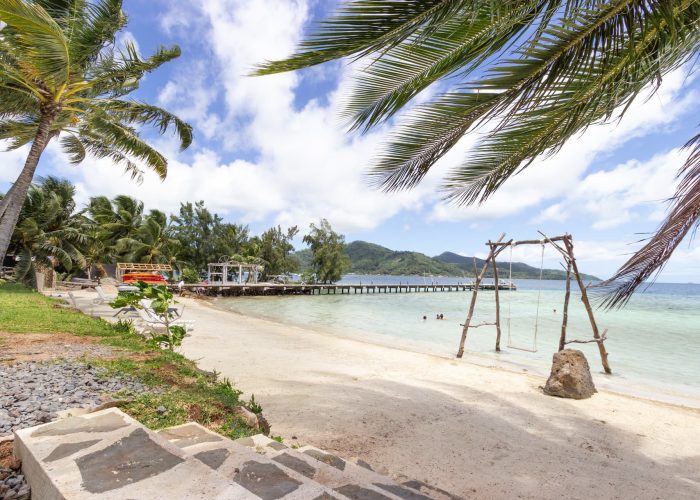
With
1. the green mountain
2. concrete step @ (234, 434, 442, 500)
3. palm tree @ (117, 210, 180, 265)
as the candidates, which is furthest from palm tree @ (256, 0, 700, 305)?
the green mountain

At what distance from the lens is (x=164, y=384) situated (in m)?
4.23

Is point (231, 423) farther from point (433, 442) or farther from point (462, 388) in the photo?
point (462, 388)

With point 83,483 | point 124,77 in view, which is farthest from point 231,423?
point 124,77

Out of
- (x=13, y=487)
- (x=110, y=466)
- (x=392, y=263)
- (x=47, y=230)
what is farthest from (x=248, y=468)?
(x=392, y=263)

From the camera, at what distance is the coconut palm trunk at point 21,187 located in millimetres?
6152

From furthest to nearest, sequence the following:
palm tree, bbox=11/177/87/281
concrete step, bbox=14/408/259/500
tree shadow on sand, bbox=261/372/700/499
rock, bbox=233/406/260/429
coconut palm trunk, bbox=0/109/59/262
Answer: palm tree, bbox=11/177/87/281 → coconut palm trunk, bbox=0/109/59/262 → rock, bbox=233/406/260/429 → tree shadow on sand, bbox=261/372/700/499 → concrete step, bbox=14/408/259/500

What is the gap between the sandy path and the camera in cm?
363

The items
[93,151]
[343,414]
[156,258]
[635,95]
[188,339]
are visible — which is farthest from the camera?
[156,258]

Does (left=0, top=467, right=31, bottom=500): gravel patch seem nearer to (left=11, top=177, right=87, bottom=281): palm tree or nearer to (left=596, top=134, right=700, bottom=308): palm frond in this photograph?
(left=596, top=134, right=700, bottom=308): palm frond

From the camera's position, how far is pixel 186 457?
2.00m

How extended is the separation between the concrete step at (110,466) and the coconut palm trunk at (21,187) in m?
5.38

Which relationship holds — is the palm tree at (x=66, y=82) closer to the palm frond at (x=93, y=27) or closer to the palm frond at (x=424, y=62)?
the palm frond at (x=93, y=27)

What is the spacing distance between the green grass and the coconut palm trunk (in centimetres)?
185

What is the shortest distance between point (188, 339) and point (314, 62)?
977cm
